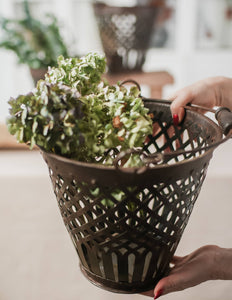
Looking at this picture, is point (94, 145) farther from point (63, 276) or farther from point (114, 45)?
point (114, 45)

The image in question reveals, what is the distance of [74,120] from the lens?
429mm

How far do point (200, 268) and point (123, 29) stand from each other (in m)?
0.91

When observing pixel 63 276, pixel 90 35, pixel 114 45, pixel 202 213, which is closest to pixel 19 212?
pixel 63 276

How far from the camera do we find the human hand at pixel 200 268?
55 centimetres

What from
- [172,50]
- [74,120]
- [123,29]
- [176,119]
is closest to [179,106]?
[176,119]

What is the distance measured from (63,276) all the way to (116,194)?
31cm

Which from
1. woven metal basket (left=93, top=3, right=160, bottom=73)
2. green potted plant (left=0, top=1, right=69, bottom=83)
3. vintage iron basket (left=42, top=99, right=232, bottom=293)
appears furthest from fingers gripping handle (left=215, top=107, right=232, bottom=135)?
green potted plant (left=0, top=1, right=69, bottom=83)

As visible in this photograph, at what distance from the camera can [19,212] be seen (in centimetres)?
81

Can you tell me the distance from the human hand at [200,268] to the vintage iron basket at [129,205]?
0.08 ft

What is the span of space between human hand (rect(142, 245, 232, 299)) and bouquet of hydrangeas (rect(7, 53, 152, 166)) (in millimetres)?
219

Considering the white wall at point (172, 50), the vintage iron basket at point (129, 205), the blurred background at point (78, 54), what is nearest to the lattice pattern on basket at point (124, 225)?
the vintage iron basket at point (129, 205)

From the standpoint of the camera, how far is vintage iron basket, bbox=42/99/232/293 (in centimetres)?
42

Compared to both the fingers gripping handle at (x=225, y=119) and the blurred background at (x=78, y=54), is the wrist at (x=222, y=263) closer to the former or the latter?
the blurred background at (x=78, y=54)

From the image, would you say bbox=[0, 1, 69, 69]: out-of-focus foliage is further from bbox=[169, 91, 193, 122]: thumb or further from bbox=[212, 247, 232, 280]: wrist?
bbox=[212, 247, 232, 280]: wrist
